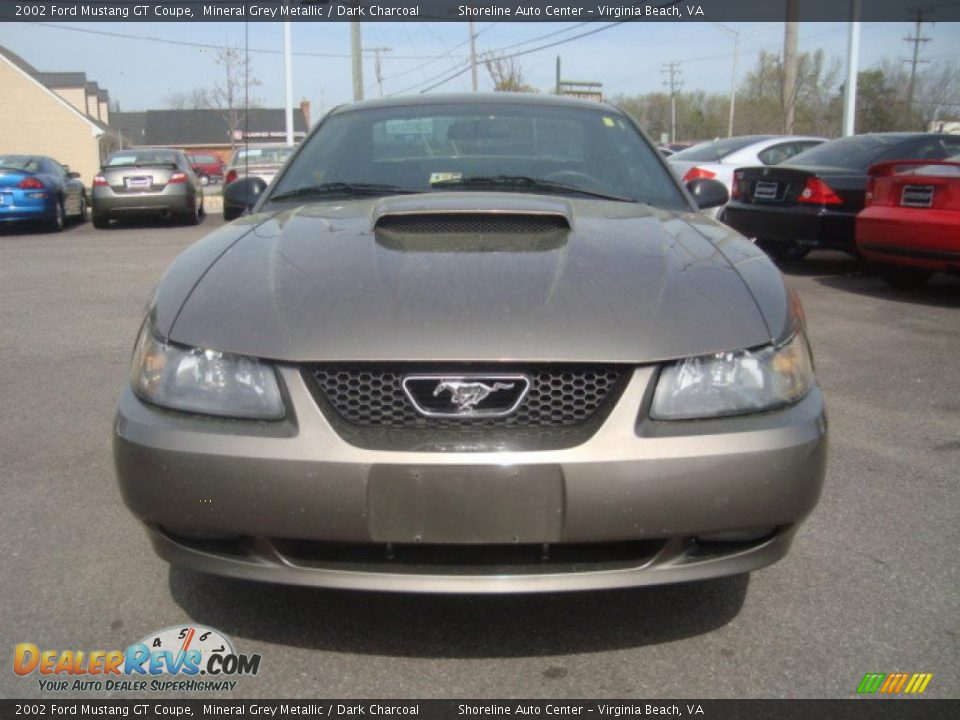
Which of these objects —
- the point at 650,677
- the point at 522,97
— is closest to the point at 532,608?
the point at 650,677

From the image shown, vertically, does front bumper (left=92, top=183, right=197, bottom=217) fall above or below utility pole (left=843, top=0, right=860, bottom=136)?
below

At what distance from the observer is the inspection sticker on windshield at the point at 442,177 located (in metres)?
3.38

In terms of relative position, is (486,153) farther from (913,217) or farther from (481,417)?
(913,217)

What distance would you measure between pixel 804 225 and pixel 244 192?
248 inches

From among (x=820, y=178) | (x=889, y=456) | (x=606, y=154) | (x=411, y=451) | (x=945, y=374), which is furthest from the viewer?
(x=820, y=178)

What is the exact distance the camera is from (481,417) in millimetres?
2076

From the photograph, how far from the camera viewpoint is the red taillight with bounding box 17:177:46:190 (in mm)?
14648

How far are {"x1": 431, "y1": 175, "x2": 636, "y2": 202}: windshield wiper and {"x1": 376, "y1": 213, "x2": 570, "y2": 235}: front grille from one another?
61 cm

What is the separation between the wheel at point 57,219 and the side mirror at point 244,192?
12.7 meters

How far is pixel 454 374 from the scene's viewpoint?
2080 millimetres

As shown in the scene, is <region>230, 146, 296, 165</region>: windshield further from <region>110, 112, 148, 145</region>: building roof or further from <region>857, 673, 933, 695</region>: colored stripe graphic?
<region>110, 112, 148, 145</region>: building roof

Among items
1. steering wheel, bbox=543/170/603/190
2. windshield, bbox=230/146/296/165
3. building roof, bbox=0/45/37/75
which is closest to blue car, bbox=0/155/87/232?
windshield, bbox=230/146/296/165

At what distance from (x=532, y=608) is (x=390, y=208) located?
124 cm
